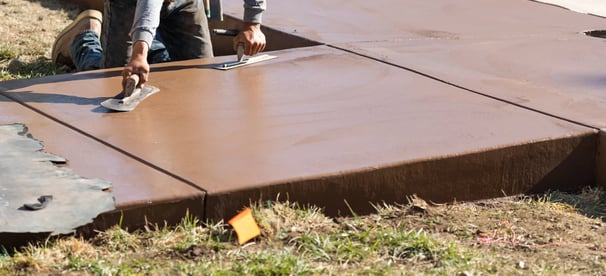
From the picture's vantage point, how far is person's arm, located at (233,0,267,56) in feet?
17.4

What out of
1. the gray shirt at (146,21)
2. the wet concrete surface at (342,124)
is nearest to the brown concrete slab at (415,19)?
the wet concrete surface at (342,124)

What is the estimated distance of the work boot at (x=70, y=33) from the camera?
6.74 meters

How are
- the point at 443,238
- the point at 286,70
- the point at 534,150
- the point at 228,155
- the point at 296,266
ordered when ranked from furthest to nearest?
the point at 286,70, the point at 534,150, the point at 228,155, the point at 443,238, the point at 296,266

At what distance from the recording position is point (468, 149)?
161 inches

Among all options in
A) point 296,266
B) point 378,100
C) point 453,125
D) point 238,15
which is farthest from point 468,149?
point 238,15

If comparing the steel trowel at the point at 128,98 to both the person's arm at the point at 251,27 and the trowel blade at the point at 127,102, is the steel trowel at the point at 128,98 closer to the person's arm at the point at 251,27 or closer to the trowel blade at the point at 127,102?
the trowel blade at the point at 127,102

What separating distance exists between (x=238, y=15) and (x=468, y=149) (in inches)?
120

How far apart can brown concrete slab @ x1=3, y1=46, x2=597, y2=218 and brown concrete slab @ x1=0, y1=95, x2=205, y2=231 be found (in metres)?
0.06

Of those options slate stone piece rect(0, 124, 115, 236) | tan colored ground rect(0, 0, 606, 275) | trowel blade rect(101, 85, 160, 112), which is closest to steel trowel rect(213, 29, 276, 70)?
trowel blade rect(101, 85, 160, 112)

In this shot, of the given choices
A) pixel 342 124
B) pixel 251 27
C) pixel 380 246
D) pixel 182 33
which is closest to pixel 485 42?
pixel 251 27

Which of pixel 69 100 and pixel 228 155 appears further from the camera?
pixel 69 100

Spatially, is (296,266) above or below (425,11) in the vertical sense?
below

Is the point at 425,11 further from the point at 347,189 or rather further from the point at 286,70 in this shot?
the point at 347,189

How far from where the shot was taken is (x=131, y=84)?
15.0ft
